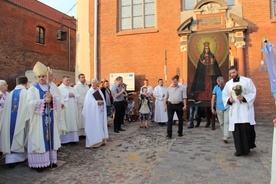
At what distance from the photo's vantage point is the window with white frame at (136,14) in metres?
13.6

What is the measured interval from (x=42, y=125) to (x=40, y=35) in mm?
20840

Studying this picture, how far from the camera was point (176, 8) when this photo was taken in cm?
1280

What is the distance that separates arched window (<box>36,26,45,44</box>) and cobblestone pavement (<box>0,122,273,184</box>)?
737 inches

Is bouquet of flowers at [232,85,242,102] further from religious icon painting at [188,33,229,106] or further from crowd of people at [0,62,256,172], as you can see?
religious icon painting at [188,33,229,106]

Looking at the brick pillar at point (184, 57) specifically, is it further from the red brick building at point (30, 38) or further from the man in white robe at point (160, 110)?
the red brick building at point (30, 38)

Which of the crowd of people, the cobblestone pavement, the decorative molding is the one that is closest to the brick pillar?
the decorative molding

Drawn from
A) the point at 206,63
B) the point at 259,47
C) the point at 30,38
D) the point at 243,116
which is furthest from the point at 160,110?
the point at 30,38

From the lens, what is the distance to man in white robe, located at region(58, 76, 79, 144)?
23.9 feet

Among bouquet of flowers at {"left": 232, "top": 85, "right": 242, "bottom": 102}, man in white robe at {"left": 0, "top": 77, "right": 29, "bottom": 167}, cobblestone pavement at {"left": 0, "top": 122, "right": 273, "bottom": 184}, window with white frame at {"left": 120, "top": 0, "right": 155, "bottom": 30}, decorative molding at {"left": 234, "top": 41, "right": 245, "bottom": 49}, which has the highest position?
window with white frame at {"left": 120, "top": 0, "right": 155, "bottom": 30}

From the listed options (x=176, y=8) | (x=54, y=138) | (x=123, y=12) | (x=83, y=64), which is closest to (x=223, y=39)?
(x=176, y=8)

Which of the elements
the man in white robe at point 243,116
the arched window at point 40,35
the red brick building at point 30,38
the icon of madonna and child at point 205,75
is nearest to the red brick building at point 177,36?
the icon of madonna and child at point 205,75

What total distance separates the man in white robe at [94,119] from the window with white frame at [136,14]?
295 inches

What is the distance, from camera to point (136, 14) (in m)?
14.0

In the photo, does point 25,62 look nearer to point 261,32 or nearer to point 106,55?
point 106,55
